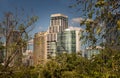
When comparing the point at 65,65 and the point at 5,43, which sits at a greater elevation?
the point at 5,43

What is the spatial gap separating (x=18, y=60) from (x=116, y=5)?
8.50m

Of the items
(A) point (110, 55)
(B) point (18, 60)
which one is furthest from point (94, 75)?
(A) point (110, 55)

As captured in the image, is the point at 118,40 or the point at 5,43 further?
the point at 5,43

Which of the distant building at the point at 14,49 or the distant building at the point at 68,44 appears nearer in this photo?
the distant building at the point at 14,49

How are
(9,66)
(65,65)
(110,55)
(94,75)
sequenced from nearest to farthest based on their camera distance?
(110,55), (9,66), (94,75), (65,65)

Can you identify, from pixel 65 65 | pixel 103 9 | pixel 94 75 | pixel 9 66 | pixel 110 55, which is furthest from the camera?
pixel 65 65

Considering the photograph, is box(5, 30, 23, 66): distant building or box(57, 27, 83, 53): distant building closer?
box(5, 30, 23, 66): distant building

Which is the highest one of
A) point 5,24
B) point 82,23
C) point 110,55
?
point 5,24

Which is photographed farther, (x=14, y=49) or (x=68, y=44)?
(x=68, y=44)

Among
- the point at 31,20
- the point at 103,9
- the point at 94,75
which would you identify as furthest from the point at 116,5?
the point at 94,75

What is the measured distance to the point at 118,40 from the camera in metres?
3.21

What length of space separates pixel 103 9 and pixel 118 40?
39cm

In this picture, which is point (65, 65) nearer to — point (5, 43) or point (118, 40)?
point (5, 43)

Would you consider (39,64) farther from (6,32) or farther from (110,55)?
(110,55)
